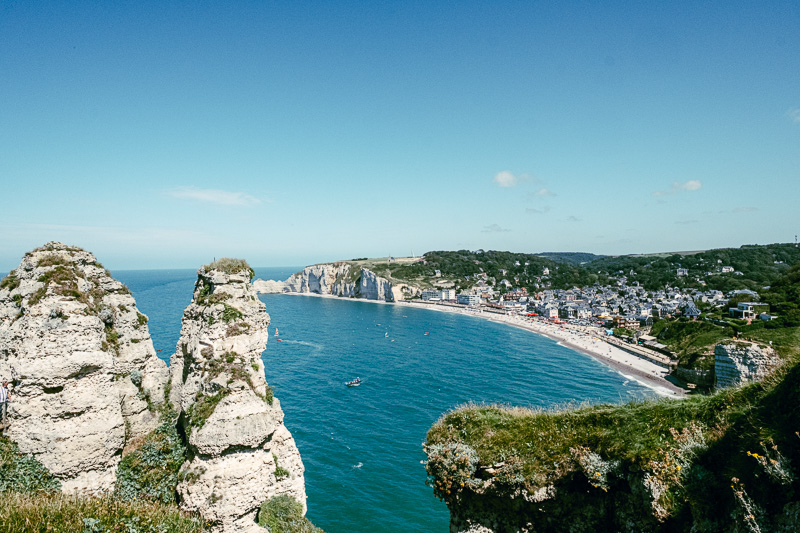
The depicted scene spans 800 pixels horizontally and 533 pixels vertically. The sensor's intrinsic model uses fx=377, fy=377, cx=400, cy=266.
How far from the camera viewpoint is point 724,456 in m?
7.17

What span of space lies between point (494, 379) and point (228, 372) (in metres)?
47.5

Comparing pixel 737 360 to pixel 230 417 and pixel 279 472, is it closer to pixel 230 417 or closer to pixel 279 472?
pixel 279 472

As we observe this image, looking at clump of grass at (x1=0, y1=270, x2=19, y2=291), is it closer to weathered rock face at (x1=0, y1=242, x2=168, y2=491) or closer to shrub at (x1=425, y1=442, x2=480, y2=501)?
weathered rock face at (x1=0, y1=242, x2=168, y2=491)

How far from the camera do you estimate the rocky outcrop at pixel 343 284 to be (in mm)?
159750

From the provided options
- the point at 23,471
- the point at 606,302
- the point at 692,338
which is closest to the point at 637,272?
the point at 606,302

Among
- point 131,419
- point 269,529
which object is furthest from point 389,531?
point 131,419

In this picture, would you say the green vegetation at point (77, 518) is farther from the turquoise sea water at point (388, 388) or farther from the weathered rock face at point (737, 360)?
the weathered rock face at point (737, 360)

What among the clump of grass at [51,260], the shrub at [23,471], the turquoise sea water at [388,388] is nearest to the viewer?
the shrub at [23,471]

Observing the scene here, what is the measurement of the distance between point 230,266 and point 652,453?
17.5m

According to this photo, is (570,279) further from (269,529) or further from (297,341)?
(269,529)

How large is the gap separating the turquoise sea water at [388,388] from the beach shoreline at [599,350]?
9.39 ft

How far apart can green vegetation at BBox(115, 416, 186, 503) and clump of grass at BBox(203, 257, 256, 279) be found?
7.34 metres

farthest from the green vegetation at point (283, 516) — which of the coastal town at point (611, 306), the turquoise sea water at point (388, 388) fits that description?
the coastal town at point (611, 306)

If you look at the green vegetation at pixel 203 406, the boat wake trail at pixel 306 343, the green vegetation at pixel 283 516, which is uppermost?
the green vegetation at pixel 203 406
